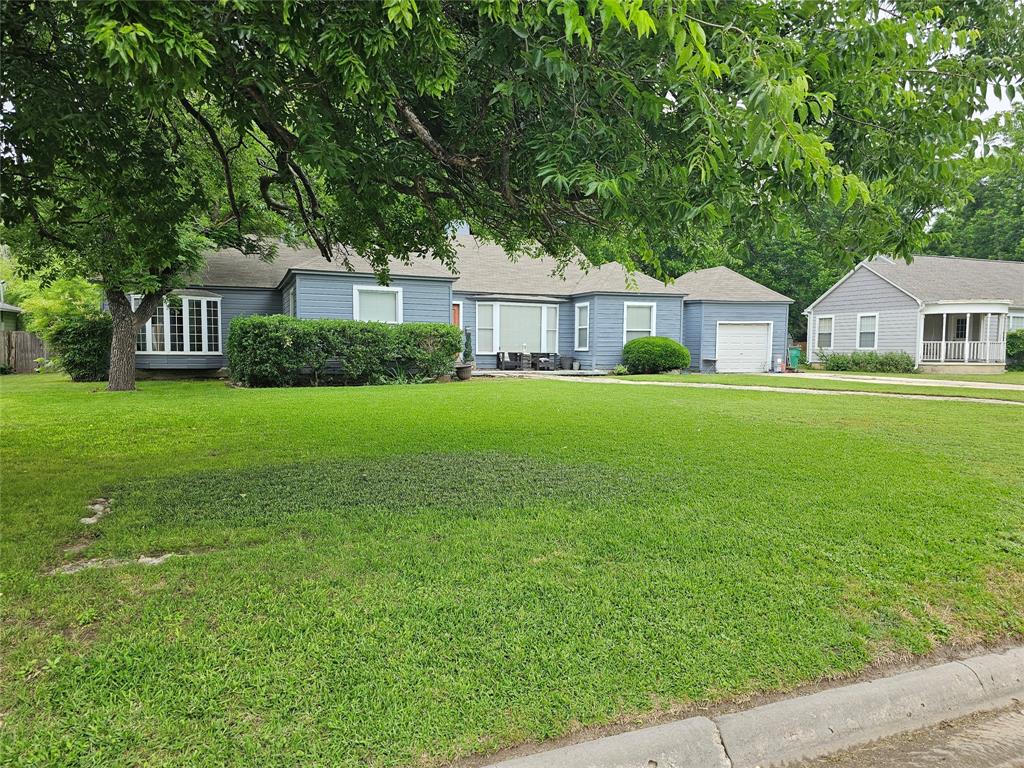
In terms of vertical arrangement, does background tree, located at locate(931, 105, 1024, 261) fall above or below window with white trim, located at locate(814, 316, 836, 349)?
above

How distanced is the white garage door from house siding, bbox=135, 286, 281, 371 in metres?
16.6

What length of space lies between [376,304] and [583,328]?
8047 mm

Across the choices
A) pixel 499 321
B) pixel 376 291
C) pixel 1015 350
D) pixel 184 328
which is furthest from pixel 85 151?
pixel 1015 350

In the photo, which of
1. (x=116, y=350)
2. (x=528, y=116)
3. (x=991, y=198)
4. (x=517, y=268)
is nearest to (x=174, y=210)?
(x=528, y=116)

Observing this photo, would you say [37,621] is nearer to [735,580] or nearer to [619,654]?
[619,654]

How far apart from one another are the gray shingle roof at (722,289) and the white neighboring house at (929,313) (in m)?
3.74

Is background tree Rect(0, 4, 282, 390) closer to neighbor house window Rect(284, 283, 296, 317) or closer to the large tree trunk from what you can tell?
the large tree trunk

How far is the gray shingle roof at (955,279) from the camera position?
2347 cm

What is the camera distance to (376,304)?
17.5 m

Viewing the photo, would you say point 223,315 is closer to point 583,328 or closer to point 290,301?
point 290,301

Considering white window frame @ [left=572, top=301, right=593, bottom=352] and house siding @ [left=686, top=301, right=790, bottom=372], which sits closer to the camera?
white window frame @ [left=572, top=301, right=593, bottom=352]

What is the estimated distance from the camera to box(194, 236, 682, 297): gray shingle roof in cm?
1762

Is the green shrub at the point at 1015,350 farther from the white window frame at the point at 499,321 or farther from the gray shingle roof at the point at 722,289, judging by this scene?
the white window frame at the point at 499,321

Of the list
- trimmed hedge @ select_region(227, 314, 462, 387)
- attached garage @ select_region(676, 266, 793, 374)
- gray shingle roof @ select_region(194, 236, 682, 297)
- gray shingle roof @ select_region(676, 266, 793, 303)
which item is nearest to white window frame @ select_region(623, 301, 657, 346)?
gray shingle roof @ select_region(194, 236, 682, 297)
